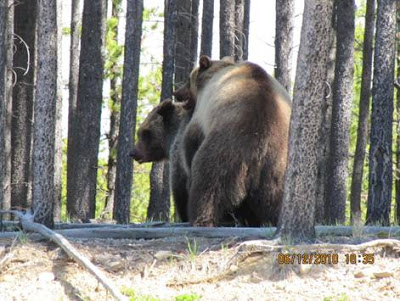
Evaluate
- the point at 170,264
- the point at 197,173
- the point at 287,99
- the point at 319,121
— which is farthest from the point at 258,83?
the point at 170,264

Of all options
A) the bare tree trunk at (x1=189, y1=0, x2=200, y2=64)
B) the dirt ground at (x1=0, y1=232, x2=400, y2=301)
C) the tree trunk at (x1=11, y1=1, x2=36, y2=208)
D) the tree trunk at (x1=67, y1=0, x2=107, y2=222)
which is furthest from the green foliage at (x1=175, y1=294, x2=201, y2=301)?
the bare tree trunk at (x1=189, y1=0, x2=200, y2=64)

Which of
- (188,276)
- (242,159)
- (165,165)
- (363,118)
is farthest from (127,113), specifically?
(188,276)

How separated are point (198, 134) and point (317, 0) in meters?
3.07

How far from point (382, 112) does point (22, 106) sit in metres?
8.55

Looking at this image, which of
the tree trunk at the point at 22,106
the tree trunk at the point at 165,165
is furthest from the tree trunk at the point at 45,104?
the tree trunk at the point at 22,106

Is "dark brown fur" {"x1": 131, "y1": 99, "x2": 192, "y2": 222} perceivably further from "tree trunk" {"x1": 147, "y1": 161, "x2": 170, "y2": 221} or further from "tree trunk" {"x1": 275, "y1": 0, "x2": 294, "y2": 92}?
"tree trunk" {"x1": 147, "y1": 161, "x2": 170, "y2": 221}

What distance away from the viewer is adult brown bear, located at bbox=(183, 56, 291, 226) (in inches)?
330

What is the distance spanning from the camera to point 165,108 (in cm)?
1129

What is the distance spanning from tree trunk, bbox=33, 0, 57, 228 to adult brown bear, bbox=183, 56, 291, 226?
5.77ft

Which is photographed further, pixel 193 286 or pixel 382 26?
pixel 382 26

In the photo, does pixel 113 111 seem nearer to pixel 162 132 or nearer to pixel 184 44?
pixel 184 44

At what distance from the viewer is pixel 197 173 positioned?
852 cm

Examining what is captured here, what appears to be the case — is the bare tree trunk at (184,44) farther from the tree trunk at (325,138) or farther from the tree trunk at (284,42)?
the tree trunk at (325,138)

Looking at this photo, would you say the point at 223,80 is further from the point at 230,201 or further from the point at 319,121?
the point at 319,121
